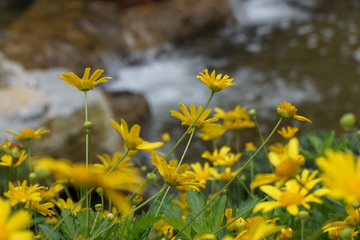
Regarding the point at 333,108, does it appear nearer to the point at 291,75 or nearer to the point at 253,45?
the point at 291,75

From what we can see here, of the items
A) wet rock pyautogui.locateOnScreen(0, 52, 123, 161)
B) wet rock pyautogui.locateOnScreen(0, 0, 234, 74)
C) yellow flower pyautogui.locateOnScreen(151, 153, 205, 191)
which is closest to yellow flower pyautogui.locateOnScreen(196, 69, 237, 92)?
yellow flower pyautogui.locateOnScreen(151, 153, 205, 191)

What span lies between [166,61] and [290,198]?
5751mm

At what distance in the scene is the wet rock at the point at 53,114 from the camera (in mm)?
2446

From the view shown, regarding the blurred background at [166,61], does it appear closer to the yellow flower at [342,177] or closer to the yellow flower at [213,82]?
the yellow flower at [213,82]

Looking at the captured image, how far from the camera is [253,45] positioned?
20.9ft

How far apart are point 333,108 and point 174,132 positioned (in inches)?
77.7

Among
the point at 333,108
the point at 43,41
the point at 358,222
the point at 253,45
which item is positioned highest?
the point at 43,41

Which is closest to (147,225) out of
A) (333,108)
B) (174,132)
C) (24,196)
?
(24,196)

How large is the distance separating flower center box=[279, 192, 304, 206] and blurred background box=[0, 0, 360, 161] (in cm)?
193

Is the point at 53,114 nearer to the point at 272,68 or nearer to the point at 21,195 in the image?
the point at 21,195

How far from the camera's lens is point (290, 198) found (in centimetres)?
68

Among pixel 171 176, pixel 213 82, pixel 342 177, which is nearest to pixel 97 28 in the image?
pixel 213 82

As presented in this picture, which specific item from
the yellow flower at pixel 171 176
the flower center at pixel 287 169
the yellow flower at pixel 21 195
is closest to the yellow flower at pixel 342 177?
the flower center at pixel 287 169

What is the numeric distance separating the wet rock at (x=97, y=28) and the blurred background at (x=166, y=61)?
0.07ft
